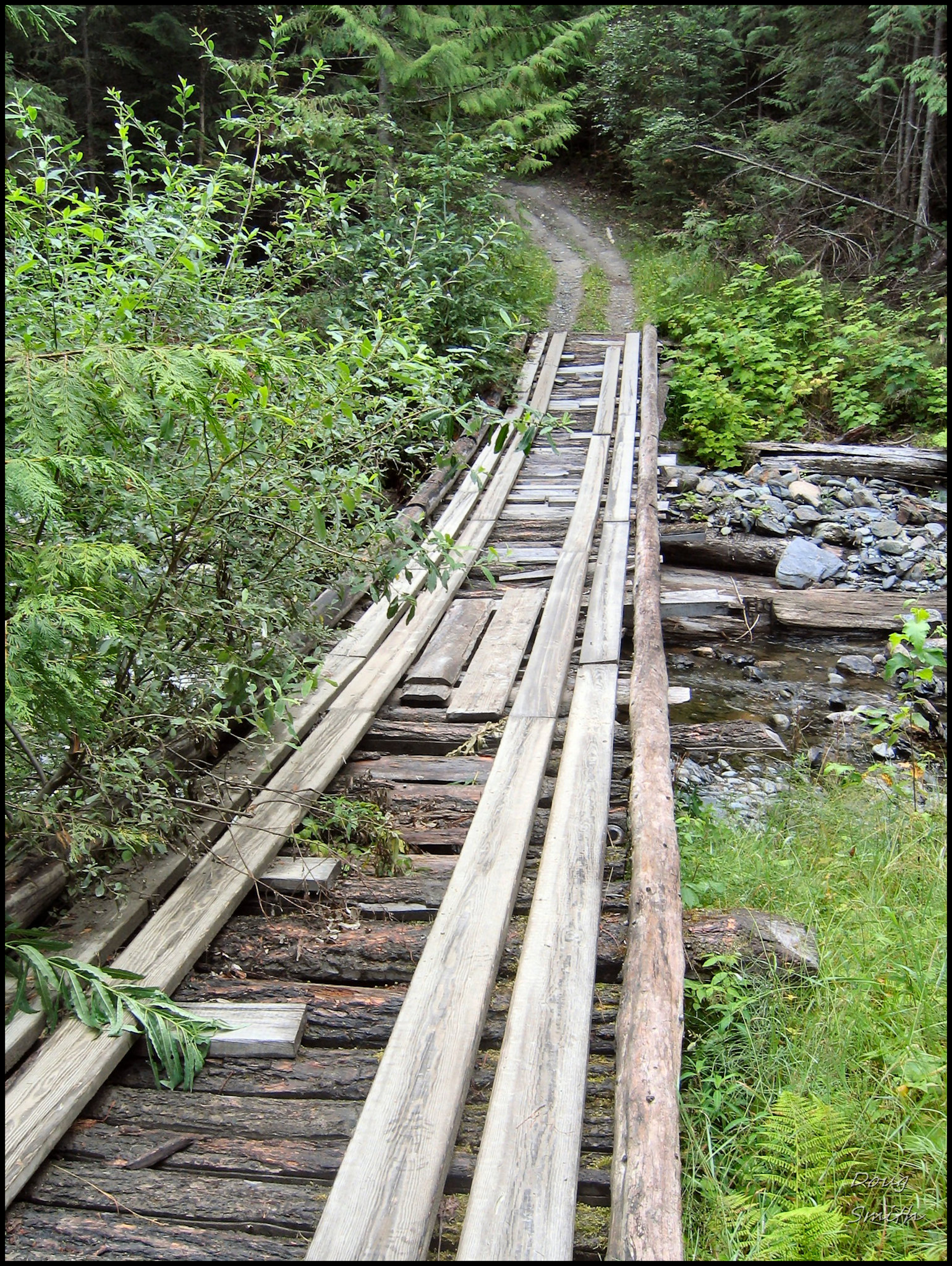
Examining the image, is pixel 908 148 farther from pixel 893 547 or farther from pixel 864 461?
pixel 893 547

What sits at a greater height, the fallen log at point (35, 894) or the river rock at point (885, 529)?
the river rock at point (885, 529)

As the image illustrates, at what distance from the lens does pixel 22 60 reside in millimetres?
12789

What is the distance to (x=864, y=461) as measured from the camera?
32.1 feet

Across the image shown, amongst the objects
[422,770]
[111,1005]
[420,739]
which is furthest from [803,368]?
[111,1005]

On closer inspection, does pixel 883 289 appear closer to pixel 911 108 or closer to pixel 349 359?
pixel 911 108

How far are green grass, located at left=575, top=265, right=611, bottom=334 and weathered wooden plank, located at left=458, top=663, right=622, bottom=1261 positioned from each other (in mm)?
10567

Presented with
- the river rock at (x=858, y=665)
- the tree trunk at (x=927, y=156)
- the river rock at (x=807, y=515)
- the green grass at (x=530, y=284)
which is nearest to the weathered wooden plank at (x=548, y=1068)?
the river rock at (x=858, y=665)

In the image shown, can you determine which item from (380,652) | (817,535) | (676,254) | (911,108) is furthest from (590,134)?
(380,652)

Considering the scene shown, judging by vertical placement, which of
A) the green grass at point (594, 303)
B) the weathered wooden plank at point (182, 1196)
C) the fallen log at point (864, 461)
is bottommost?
the weathered wooden plank at point (182, 1196)

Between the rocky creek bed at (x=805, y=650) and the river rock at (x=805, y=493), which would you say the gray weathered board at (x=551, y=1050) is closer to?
the rocky creek bed at (x=805, y=650)

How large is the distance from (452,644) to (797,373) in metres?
8.22

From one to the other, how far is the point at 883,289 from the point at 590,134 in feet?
41.2

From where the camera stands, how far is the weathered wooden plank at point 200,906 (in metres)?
1.93

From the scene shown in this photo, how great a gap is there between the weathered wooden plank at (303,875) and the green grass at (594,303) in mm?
10649
